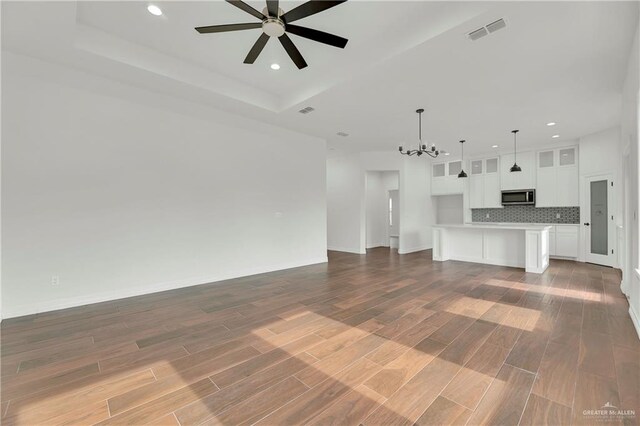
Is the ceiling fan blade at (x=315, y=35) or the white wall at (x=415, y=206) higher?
the ceiling fan blade at (x=315, y=35)

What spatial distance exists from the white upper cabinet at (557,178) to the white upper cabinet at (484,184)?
971 mm

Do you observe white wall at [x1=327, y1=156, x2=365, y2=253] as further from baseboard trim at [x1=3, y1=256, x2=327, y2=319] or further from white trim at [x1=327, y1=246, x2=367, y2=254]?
baseboard trim at [x1=3, y1=256, x2=327, y2=319]

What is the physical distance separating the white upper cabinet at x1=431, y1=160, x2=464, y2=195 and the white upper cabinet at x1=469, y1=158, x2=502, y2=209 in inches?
14.2

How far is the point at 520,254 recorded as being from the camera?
5.75m

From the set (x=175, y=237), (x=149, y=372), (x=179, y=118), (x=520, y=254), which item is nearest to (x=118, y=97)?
(x=179, y=118)

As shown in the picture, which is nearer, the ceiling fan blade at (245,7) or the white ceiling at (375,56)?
the ceiling fan blade at (245,7)

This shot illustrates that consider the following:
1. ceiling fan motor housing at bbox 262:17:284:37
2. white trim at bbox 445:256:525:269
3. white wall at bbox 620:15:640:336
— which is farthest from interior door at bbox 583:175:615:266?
ceiling fan motor housing at bbox 262:17:284:37

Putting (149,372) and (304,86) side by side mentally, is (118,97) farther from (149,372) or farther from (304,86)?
(149,372)

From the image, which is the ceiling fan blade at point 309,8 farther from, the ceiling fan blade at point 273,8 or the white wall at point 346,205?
the white wall at point 346,205

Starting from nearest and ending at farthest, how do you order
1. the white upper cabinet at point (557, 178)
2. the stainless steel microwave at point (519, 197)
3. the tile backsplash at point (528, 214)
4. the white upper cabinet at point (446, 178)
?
the white upper cabinet at point (557, 178) → the tile backsplash at point (528, 214) → the stainless steel microwave at point (519, 197) → the white upper cabinet at point (446, 178)

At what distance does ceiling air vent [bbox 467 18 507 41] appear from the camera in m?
2.64

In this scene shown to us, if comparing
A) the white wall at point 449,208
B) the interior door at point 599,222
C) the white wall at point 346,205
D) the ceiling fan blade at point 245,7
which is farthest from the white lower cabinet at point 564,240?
the ceiling fan blade at point 245,7

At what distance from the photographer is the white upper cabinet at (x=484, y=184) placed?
26.2 ft

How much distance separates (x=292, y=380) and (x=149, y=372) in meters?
1.15
